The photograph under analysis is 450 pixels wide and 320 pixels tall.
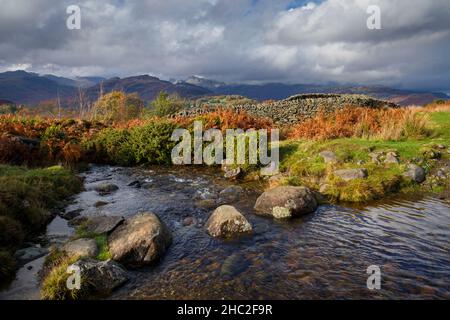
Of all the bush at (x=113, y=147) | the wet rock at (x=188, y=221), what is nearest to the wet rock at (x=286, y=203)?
the wet rock at (x=188, y=221)

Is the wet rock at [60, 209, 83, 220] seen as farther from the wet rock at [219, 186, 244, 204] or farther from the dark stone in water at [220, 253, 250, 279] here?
the dark stone in water at [220, 253, 250, 279]

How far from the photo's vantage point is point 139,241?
6363 millimetres

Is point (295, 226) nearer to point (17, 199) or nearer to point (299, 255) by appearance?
point (299, 255)

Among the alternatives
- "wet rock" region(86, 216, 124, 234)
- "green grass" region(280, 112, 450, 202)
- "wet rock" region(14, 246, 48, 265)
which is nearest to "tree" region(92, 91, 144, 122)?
"green grass" region(280, 112, 450, 202)

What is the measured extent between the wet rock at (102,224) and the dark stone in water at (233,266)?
115 inches

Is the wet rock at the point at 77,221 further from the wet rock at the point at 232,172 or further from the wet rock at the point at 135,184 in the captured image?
the wet rock at the point at 232,172

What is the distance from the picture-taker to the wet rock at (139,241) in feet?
20.3

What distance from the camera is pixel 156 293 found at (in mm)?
5203

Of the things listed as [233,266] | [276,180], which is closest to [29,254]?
[233,266]

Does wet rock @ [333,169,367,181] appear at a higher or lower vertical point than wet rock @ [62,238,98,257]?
higher

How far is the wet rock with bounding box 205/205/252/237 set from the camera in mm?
7449

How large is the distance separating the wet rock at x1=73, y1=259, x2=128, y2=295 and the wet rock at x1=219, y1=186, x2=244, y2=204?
15.8 ft

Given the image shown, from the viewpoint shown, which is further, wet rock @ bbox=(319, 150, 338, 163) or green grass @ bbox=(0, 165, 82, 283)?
wet rock @ bbox=(319, 150, 338, 163)

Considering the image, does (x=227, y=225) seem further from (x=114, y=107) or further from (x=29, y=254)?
(x=114, y=107)
